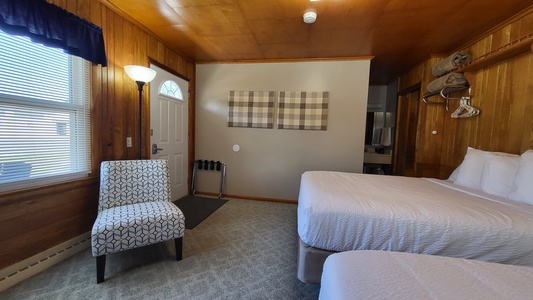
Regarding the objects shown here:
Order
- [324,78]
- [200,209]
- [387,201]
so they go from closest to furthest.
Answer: [387,201], [200,209], [324,78]

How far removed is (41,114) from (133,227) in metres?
1.23

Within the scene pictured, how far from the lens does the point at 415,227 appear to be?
130 centimetres

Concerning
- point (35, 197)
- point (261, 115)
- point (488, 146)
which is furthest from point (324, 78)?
point (35, 197)

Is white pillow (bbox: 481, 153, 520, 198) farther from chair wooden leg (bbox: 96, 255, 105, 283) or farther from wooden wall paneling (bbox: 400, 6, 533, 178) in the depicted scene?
chair wooden leg (bbox: 96, 255, 105, 283)

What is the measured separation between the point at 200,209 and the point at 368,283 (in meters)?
2.81

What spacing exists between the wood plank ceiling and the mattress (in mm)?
2169

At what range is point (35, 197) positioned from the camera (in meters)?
1.68

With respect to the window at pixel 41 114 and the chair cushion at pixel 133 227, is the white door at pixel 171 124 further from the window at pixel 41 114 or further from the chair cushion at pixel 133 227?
the chair cushion at pixel 133 227

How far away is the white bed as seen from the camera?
122cm

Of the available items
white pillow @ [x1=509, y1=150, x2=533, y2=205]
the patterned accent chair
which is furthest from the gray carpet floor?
white pillow @ [x1=509, y1=150, x2=533, y2=205]

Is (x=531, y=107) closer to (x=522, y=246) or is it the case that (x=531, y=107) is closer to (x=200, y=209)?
→ (x=522, y=246)

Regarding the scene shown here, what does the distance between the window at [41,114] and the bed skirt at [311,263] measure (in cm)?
222

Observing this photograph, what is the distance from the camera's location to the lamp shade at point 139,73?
2174mm

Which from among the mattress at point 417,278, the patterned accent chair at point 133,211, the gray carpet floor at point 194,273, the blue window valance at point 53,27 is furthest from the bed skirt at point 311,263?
the blue window valance at point 53,27
